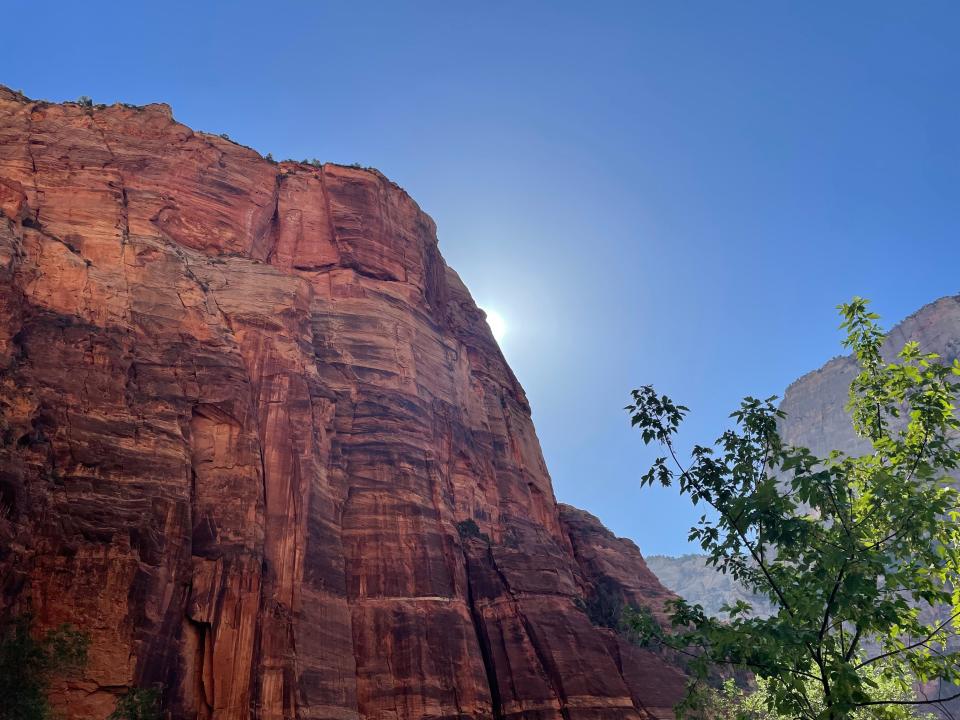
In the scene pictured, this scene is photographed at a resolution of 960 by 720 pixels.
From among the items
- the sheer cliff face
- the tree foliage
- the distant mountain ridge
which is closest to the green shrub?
the sheer cliff face

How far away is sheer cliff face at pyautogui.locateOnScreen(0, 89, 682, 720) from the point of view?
28969 mm

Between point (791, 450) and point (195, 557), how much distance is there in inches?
1106

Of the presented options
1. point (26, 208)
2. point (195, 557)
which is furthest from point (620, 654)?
point (26, 208)

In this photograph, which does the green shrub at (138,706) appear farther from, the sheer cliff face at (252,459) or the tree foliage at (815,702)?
the tree foliage at (815,702)

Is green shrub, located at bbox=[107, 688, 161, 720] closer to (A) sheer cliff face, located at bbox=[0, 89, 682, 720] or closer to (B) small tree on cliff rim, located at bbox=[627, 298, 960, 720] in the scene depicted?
(A) sheer cliff face, located at bbox=[0, 89, 682, 720]

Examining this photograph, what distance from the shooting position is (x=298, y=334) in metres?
43.7

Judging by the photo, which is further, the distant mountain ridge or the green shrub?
the distant mountain ridge

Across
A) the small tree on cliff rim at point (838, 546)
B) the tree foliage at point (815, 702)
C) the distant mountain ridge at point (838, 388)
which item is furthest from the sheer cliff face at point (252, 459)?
the distant mountain ridge at point (838, 388)

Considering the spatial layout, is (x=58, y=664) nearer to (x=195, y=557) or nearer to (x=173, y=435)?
(x=195, y=557)

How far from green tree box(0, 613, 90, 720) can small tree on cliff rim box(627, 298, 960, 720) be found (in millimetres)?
22008

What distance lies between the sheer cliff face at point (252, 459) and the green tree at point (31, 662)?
76cm

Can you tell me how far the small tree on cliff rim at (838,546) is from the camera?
10219mm

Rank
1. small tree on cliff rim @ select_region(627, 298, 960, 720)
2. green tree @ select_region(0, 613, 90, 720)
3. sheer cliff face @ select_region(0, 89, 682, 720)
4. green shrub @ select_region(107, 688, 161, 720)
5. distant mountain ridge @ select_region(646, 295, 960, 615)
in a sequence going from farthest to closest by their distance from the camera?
1. distant mountain ridge @ select_region(646, 295, 960, 615)
2. sheer cliff face @ select_region(0, 89, 682, 720)
3. green shrub @ select_region(107, 688, 161, 720)
4. green tree @ select_region(0, 613, 90, 720)
5. small tree on cliff rim @ select_region(627, 298, 960, 720)

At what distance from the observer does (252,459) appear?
36062mm
